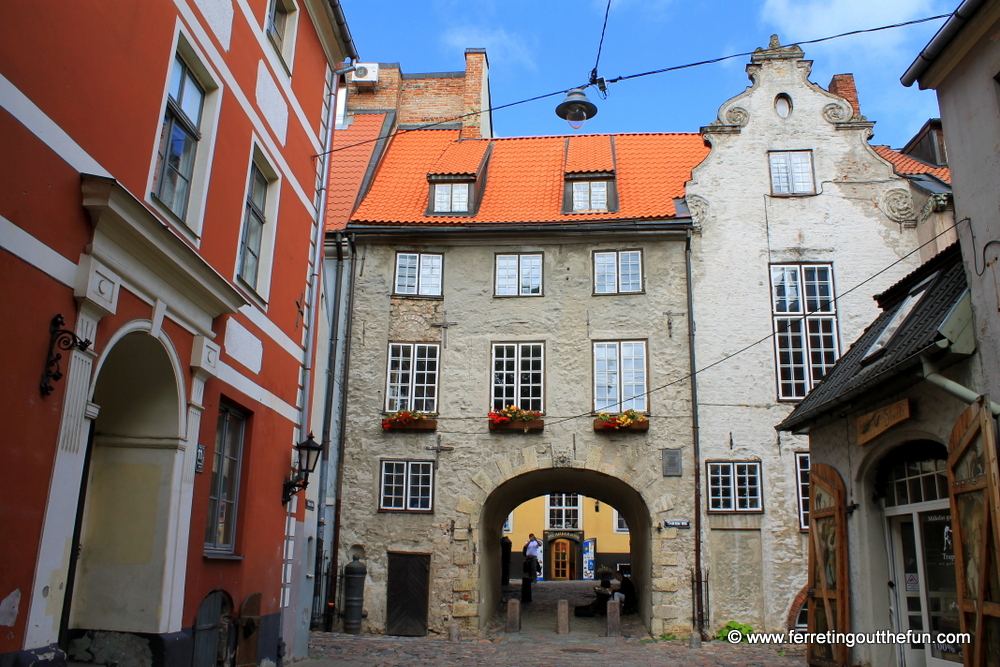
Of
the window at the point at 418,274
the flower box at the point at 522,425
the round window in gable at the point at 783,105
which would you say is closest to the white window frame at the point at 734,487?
the flower box at the point at 522,425

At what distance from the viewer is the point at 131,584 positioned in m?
7.20

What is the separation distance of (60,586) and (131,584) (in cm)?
158

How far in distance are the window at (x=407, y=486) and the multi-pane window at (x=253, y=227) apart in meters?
7.87

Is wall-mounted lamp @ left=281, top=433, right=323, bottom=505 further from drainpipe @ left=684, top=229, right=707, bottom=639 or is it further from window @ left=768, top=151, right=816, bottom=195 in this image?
window @ left=768, top=151, right=816, bottom=195

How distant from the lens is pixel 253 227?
9.85 m

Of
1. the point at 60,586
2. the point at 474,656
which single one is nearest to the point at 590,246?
the point at 474,656

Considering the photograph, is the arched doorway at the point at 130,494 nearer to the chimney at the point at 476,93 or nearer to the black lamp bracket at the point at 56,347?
the black lamp bracket at the point at 56,347

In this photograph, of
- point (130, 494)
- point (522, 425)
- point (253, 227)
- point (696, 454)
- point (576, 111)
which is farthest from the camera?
point (522, 425)

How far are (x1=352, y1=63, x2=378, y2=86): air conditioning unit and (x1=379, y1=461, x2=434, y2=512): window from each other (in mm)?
12996

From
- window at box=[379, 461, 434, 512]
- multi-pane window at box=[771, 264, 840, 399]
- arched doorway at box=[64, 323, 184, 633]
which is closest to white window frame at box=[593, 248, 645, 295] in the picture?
multi-pane window at box=[771, 264, 840, 399]

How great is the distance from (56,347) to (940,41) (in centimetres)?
818

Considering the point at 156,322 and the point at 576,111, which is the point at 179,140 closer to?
the point at 156,322

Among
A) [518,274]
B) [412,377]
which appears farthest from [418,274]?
[412,377]

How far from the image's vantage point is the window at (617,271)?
1758cm
